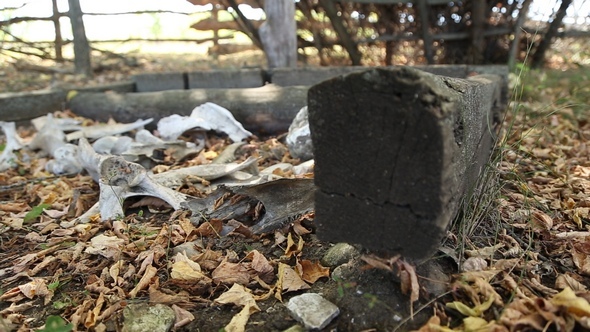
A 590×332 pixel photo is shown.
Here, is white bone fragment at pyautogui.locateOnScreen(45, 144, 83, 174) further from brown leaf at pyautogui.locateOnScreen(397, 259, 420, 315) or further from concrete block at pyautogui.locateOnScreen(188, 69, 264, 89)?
brown leaf at pyautogui.locateOnScreen(397, 259, 420, 315)

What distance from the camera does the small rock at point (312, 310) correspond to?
1.42 meters

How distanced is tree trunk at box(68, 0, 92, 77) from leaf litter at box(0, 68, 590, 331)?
4124 millimetres

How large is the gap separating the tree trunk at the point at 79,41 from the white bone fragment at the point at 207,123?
3.00 metres

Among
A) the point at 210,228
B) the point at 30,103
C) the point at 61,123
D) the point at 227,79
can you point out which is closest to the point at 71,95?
the point at 30,103

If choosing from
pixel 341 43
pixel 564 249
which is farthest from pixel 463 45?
pixel 564 249

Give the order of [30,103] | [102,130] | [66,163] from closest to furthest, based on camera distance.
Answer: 1. [66,163]
2. [102,130]
3. [30,103]

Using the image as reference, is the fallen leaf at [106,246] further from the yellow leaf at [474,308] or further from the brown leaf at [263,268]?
the yellow leaf at [474,308]

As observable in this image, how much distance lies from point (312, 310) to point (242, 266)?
0.44 m

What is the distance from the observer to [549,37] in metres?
6.32

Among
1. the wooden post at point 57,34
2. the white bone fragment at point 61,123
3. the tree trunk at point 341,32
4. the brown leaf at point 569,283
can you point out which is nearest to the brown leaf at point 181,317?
the brown leaf at point 569,283

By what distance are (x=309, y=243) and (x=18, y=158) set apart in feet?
9.66

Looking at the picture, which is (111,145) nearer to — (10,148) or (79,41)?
(10,148)

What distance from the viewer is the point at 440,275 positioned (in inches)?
60.9

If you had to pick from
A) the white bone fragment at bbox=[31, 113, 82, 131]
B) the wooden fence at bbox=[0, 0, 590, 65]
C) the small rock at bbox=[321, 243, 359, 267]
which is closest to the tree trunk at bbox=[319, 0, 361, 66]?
the wooden fence at bbox=[0, 0, 590, 65]
